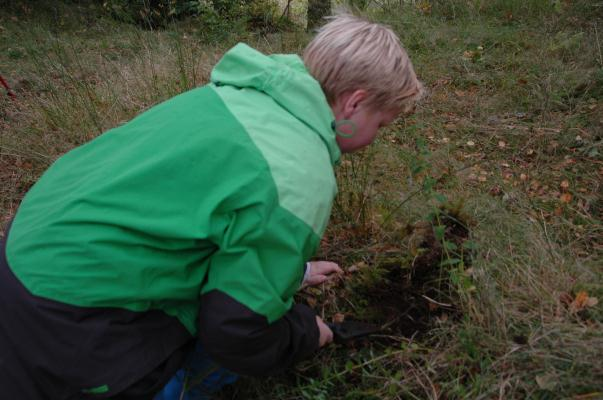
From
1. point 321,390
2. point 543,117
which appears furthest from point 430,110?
point 321,390

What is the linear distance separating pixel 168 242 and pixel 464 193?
1.62m

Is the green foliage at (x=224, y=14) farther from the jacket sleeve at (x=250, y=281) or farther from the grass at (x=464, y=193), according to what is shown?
the jacket sleeve at (x=250, y=281)

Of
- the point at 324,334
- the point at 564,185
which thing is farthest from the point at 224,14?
the point at 324,334

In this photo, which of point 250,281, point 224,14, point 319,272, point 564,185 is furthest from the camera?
point 224,14

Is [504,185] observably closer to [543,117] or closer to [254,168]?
[543,117]

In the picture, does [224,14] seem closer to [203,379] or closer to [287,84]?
[287,84]

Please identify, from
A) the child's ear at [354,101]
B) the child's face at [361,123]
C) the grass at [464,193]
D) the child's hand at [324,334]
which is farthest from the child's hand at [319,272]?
the child's ear at [354,101]

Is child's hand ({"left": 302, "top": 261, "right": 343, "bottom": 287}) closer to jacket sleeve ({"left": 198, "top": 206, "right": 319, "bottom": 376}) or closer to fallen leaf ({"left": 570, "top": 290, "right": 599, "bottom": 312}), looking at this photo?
jacket sleeve ({"left": 198, "top": 206, "right": 319, "bottom": 376})

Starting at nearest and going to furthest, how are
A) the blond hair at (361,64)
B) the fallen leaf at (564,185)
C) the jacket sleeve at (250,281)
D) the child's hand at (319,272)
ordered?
1. the jacket sleeve at (250,281)
2. the blond hair at (361,64)
3. the child's hand at (319,272)
4. the fallen leaf at (564,185)

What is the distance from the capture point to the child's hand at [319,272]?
1.98 meters

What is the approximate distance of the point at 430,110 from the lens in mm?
3521

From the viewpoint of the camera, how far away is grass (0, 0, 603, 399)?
1.51 m

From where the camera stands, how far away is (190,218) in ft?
3.96

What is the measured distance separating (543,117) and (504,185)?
917 millimetres
